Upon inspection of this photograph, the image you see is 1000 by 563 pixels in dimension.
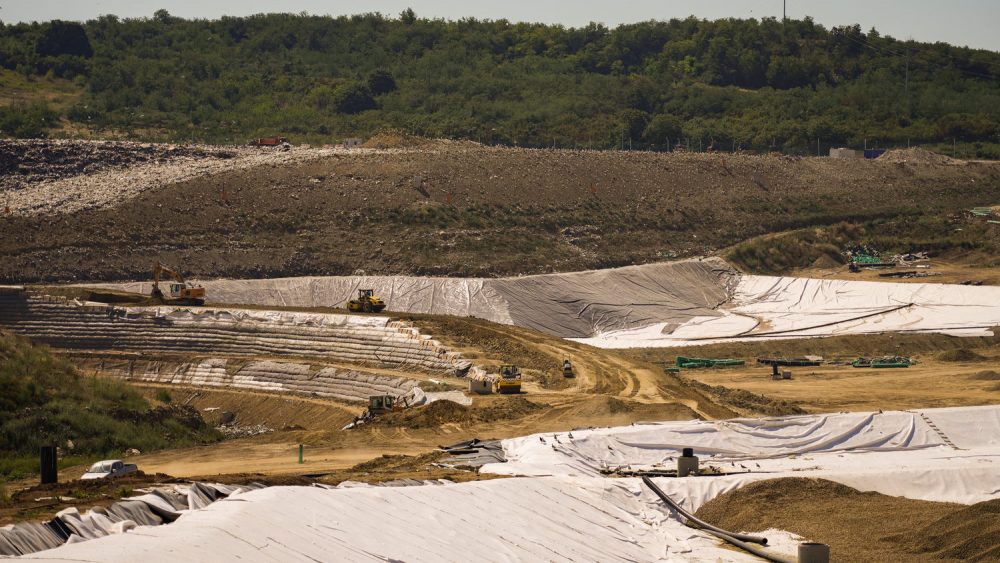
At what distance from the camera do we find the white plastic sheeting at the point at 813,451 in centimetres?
2672

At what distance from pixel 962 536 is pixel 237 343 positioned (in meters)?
36.4

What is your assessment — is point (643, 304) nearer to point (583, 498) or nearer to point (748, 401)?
point (748, 401)

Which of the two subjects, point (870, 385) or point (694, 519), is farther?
point (870, 385)

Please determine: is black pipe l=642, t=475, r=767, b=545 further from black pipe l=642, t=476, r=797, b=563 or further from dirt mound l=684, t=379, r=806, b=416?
dirt mound l=684, t=379, r=806, b=416

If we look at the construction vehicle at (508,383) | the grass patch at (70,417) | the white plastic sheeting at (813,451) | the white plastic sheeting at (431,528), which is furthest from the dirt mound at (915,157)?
the white plastic sheeting at (431,528)

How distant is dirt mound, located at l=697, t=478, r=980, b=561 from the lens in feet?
71.6

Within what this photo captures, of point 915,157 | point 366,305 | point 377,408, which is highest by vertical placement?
point 915,157

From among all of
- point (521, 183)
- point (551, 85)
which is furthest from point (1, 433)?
point (551, 85)

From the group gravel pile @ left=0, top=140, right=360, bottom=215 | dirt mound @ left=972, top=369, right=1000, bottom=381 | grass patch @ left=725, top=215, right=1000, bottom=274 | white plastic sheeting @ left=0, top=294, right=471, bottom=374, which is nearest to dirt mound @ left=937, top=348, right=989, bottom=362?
dirt mound @ left=972, top=369, right=1000, bottom=381

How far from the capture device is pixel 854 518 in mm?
24266

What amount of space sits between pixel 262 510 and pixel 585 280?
4715 centimetres

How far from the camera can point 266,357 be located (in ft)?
168

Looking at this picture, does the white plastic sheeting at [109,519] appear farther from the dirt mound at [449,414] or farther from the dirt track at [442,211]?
the dirt track at [442,211]

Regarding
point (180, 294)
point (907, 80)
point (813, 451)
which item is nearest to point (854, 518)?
point (813, 451)
